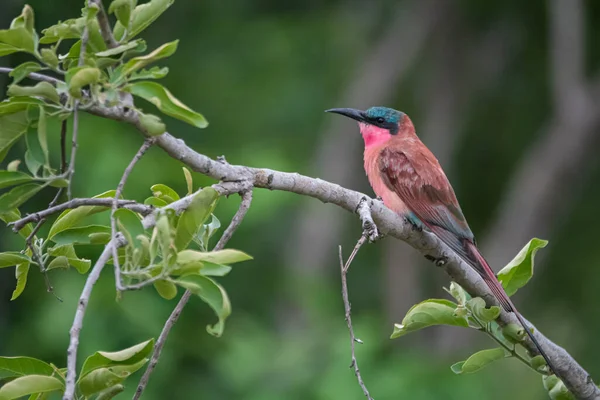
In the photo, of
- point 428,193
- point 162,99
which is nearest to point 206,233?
point 162,99

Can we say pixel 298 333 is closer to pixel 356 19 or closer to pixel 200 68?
pixel 200 68

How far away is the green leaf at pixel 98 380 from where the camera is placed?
190cm

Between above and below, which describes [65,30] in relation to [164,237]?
above

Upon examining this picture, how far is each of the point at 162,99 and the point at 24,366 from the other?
0.63 metres

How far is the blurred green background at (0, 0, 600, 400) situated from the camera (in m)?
6.02

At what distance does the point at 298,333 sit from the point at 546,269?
3.09 m

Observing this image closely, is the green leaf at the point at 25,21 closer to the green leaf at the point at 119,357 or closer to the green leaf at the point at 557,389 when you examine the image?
the green leaf at the point at 119,357

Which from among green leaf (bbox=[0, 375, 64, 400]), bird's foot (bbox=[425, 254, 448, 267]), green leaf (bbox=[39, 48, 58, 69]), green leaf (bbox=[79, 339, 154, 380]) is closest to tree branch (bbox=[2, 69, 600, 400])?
bird's foot (bbox=[425, 254, 448, 267])

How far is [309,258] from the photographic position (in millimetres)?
7664

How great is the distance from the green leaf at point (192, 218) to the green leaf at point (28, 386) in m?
0.37

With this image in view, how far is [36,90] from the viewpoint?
1752 mm

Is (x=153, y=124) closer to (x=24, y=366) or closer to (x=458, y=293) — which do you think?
(x=24, y=366)

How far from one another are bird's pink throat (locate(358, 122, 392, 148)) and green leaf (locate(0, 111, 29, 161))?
106 inches

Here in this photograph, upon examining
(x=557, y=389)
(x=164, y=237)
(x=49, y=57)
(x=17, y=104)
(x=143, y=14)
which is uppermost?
(x=143, y=14)
